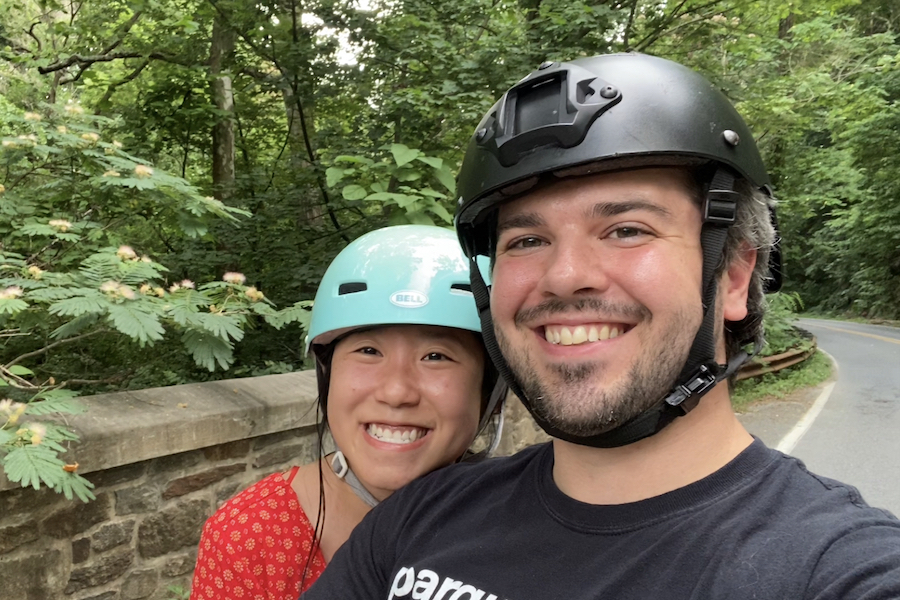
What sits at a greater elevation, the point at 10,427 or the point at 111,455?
the point at 10,427

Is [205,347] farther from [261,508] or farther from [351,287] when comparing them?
[261,508]

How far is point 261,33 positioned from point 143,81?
1410 millimetres

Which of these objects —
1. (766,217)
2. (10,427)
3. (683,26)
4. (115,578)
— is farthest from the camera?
(683,26)

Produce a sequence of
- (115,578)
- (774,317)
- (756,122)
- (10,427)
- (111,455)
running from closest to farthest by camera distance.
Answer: (10,427) → (111,455) → (115,578) → (756,122) → (774,317)

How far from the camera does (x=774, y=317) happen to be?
13055 mm

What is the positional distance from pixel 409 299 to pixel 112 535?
1875mm

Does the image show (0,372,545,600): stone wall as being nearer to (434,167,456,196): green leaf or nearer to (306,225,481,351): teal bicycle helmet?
(306,225,481,351): teal bicycle helmet

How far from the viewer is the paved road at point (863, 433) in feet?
19.4

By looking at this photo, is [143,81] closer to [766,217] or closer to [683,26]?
[683,26]

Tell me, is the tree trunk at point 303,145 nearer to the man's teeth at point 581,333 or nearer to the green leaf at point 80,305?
the green leaf at point 80,305

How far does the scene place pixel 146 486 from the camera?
9.39 ft

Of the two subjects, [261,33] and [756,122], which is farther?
[756,122]

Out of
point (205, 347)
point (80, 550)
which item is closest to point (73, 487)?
point (80, 550)

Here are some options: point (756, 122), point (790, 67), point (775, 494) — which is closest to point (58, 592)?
point (775, 494)
